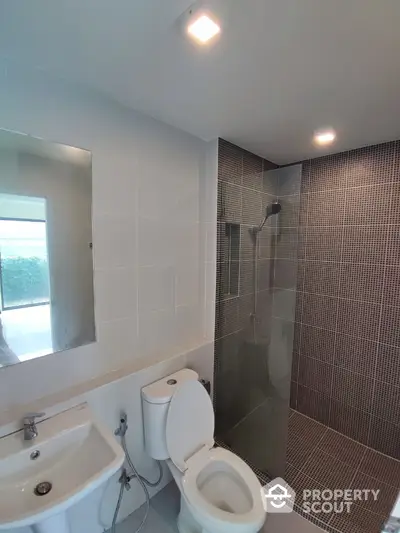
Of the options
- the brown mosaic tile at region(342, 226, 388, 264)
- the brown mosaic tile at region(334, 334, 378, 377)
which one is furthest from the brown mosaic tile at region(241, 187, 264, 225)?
the brown mosaic tile at region(334, 334, 378, 377)

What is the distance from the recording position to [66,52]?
1070mm

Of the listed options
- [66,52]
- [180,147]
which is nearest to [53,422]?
[66,52]

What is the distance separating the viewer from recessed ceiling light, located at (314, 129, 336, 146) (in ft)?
5.76

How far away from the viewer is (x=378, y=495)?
170cm

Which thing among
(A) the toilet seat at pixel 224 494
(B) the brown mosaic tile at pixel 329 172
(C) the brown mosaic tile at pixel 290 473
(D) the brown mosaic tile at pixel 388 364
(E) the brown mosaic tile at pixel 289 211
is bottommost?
(C) the brown mosaic tile at pixel 290 473

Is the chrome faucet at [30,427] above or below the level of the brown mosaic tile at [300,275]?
below

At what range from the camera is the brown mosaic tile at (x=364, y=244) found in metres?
1.99

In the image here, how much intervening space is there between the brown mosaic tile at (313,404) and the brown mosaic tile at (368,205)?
1.59m

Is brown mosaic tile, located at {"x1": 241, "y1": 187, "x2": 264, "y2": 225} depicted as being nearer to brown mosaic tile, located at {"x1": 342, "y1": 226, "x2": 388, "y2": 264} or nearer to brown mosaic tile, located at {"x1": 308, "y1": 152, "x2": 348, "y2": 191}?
brown mosaic tile, located at {"x1": 308, "y1": 152, "x2": 348, "y2": 191}

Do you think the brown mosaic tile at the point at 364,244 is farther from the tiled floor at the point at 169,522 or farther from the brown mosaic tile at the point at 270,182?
the tiled floor at the point at 169,522

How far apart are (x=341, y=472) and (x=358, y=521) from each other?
1.13 ft

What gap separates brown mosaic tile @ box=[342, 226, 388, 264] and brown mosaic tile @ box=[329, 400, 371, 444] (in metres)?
1.27

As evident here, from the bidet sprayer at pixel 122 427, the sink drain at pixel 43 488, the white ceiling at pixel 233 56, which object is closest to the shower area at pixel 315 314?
the white ceiling at pixel 233 56

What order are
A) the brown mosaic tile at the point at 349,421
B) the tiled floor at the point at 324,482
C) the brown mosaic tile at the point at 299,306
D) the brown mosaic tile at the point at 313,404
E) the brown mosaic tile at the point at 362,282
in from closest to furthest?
the tiled floor at the point at 324,482
the brown mosaic tile at the point at 362,282
the brown mosaic tile at the point at 349,421
the brown mosaic tile at the point at 313,404
the brown mosaic tile at the point at 299,306
